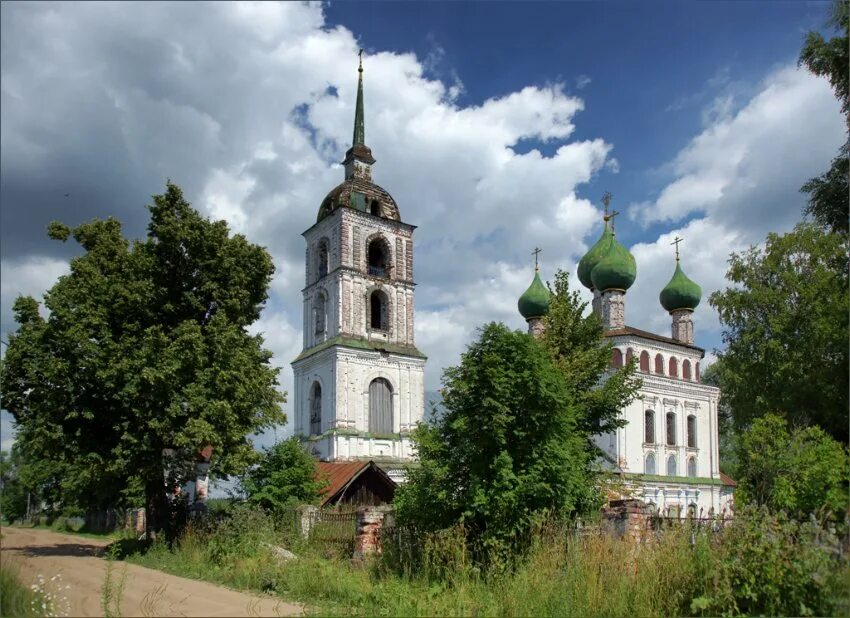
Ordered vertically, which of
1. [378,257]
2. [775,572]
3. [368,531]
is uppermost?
[378,257]

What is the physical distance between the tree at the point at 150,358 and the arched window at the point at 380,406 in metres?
15.2

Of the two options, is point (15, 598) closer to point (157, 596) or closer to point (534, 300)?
point (157, 596)

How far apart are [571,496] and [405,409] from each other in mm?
23927

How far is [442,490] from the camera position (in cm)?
1250

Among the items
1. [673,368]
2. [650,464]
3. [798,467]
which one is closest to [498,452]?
[798,467]

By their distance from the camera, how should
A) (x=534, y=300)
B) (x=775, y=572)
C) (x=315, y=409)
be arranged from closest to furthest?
(x=775, y=572) < (x=315, y=409) < (x=534, y=300)

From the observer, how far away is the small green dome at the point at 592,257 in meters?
A: 47.0

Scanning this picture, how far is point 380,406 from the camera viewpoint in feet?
117

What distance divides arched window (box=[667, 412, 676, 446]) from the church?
61 mm

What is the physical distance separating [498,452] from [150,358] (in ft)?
30.8

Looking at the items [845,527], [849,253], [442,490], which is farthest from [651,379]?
[845,527]

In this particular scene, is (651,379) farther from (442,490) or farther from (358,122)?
(442,490)

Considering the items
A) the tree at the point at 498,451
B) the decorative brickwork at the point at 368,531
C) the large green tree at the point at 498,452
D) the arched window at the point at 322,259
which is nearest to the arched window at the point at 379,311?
the arched window at the point at 322,259

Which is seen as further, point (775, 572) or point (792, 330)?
point (792, 330)
